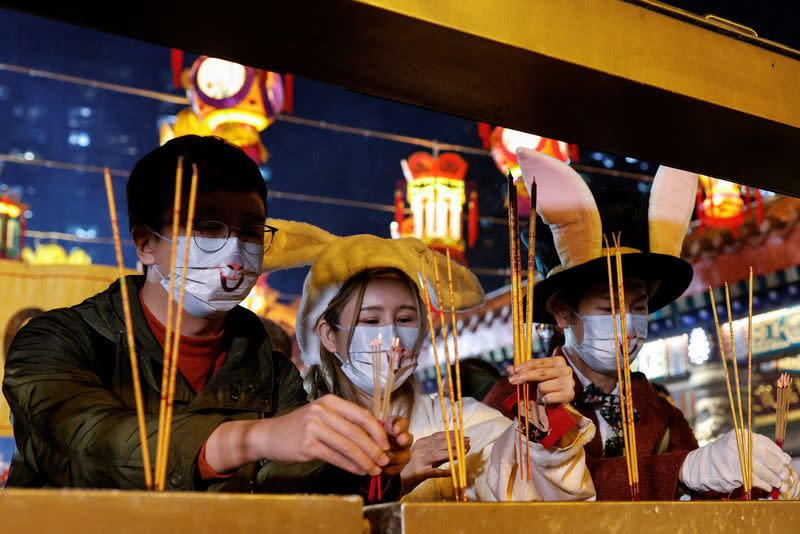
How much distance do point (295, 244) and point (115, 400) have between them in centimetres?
96

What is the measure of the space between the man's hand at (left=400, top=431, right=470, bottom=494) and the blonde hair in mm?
295

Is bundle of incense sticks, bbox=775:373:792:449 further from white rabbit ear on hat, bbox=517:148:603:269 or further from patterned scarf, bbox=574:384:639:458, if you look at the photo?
white rabbit ear on hat, bbox=517:148:603:269

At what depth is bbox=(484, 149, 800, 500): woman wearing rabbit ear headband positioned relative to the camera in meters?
2.30

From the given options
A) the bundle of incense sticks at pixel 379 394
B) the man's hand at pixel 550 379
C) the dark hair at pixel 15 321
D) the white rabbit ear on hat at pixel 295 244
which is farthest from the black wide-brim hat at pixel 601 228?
the dark hair at pixel 15 321

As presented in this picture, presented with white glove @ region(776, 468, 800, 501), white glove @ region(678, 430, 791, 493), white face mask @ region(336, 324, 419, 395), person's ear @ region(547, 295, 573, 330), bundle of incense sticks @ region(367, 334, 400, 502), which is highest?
person's ear @ region(547, 295, 573, 330)

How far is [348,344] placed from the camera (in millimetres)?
2129

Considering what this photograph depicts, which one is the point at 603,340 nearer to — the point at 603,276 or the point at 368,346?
the point at 603,276

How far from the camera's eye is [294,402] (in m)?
1.57

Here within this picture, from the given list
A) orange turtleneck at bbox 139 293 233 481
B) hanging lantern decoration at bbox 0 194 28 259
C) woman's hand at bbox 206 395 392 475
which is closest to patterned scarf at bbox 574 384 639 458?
orange turtleneck at bbox 139 293 233 481

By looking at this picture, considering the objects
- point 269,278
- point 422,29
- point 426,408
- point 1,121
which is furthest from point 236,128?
point 1,121

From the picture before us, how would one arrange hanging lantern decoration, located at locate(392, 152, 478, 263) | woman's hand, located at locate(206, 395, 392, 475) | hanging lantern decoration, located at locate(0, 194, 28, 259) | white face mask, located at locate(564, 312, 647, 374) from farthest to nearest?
hanging lantern decoration, located at locate(392, 152, 478, 263) → hanging lantern decoration, located at locate(0, 194, 28, 259) → white face mask, located at locate(564, 312, 647, 374) → woman's hand, located at locate(206, 395, 392, 475)

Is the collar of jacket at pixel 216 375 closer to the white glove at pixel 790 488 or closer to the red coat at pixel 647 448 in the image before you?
the red coat at pixel 647 448

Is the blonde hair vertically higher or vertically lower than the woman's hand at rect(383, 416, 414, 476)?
higher

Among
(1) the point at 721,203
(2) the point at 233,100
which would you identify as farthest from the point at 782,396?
(2) the point at 233,100
